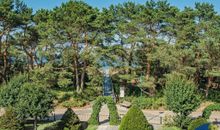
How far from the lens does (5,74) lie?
46125 millimetres

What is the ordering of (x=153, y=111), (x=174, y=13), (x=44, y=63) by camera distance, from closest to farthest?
(x=153, y=111), (x=174, y=13), (x=44, y=63)

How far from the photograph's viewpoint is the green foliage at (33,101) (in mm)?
25812

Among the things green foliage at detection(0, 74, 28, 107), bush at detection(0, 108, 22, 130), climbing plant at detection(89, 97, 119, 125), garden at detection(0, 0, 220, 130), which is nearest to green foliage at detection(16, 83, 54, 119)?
bush at detection(0, 108, 22, 130)

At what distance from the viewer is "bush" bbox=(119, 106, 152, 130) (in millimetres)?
22656

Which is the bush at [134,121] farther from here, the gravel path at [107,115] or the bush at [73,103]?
the bush at [73,103]

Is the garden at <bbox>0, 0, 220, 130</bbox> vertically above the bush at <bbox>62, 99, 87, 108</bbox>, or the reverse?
the garden at <bbox>0, 0, 220, 130</bbox>

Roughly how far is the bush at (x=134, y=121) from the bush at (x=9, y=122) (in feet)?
20.6

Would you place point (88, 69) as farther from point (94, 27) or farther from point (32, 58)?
point (32, 58)

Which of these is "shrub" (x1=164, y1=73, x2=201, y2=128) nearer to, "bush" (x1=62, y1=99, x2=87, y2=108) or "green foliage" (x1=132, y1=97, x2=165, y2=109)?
"green foliage" (x1=132, y1=97, x2=165, y2=109)

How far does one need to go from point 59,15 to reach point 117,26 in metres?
5.69

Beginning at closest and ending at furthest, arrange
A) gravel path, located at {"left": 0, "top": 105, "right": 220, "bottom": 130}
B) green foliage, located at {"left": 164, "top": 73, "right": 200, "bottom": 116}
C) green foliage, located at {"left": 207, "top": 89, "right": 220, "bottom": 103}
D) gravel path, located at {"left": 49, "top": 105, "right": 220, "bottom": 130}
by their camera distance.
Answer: green foliage, located at {"left": 164, "top": 73, "right": 200, "bottom": 116} → gravel path, located at {"left": 49, "top": 105, "right": 220, "bottom": 130} → gravel path, located at {"left": 0, "top": 105, "right": 220, "bottom": 130} → green foliage, located at {"left": 207, "top": 89, "right": 220, "bottom": 103}

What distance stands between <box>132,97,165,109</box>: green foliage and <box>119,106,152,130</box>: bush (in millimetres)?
17699

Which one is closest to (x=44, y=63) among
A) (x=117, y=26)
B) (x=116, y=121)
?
(x=117, y=26)

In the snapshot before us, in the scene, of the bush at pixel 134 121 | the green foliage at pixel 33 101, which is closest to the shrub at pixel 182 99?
the bush at pixel 134 121
